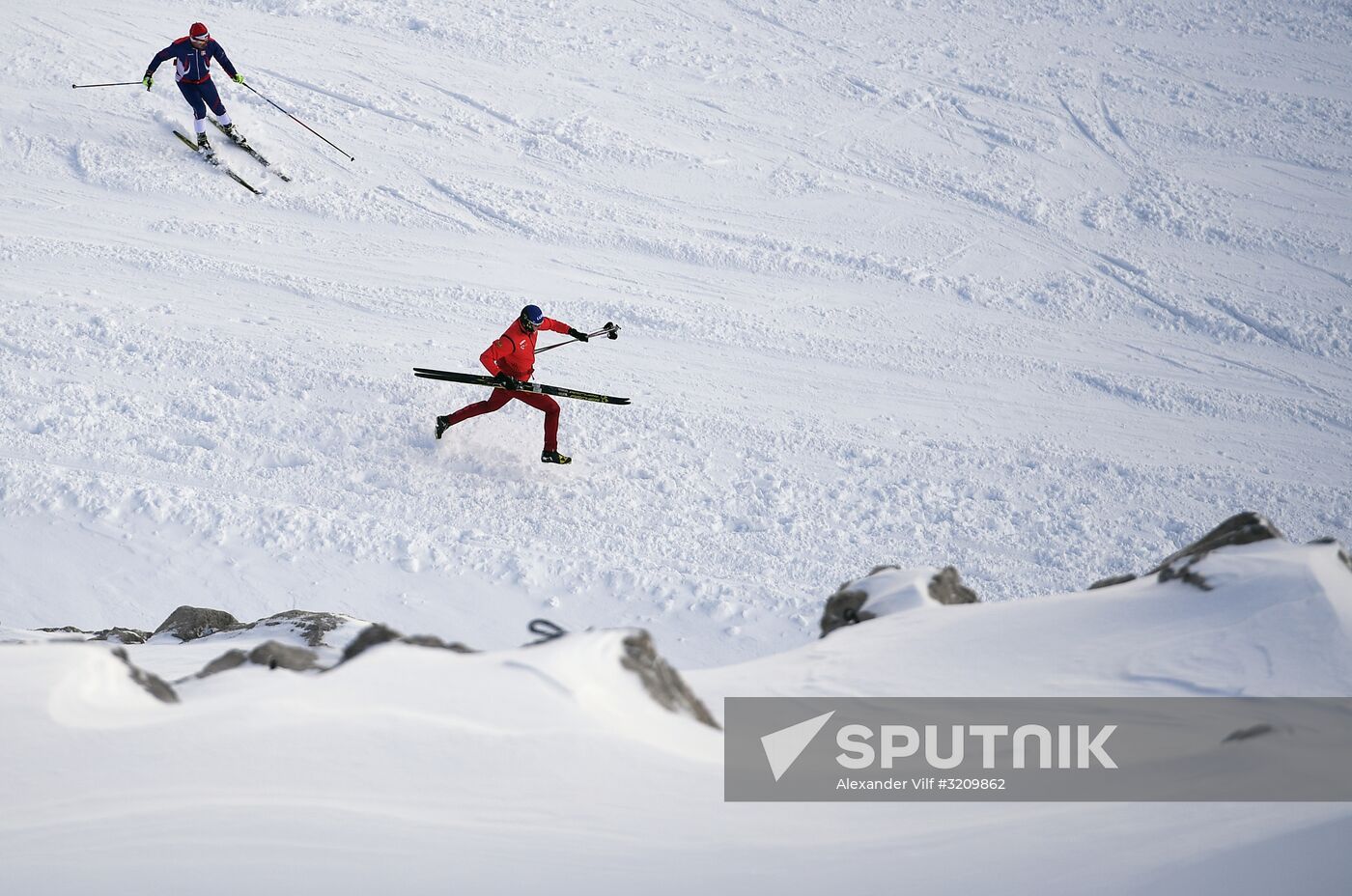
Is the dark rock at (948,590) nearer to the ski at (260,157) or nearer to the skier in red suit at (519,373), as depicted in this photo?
the skier in red suit at (519,373)

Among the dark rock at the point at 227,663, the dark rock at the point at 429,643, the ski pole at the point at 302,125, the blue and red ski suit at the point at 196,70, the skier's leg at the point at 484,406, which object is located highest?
the blue and red ski suit at the point at 196,70

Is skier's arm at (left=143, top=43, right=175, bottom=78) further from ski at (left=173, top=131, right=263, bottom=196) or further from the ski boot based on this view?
the ski boot

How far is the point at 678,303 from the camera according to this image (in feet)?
33.8

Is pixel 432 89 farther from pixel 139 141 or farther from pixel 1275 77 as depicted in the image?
pixel 1275 77

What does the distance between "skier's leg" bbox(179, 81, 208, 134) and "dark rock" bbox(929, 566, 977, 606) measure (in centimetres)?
913

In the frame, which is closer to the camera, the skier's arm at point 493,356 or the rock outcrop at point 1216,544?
the rock outcrop at point 1216,544

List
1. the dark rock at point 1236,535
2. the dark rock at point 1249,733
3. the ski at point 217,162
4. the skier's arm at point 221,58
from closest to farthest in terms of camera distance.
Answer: the dark rock at point 1249,733 → the dark rock at point 1236,535 → the skier's arm at point 221,58 → the ski at point 217,162

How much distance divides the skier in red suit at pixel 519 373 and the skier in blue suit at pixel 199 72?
507cm

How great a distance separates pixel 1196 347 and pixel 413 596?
7.90 meters

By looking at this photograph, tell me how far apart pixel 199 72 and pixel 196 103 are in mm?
369

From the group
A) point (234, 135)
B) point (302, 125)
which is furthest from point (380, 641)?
point (302, 125)

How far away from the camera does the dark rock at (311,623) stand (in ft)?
19.1

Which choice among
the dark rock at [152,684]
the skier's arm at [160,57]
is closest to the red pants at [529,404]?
the dark rock at [152,684]

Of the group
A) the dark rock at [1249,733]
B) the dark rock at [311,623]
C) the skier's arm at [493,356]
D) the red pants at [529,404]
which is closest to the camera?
the dark rock at [1249,733]
